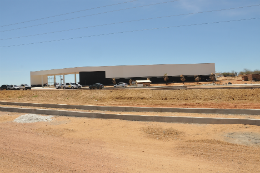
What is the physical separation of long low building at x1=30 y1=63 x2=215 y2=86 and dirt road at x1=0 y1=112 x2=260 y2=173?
179 ft

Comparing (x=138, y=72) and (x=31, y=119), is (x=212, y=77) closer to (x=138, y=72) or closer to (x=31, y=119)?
(x=138, y=72)

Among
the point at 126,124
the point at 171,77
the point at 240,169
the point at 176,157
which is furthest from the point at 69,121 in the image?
the point at 171,77

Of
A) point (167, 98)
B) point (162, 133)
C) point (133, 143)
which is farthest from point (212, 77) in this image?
point (133, 143)

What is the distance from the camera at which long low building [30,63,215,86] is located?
67938mm

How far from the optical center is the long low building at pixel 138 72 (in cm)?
6794

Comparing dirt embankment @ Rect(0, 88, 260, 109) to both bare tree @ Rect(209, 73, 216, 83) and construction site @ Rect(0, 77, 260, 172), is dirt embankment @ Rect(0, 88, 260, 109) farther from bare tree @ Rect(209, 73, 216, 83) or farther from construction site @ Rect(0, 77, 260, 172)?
bare tree @ Rect(209, 73, 216, 83)

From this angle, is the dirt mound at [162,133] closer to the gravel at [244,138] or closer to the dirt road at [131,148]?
the dirt road at [131,148]

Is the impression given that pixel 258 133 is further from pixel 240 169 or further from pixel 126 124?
pixel 126 124

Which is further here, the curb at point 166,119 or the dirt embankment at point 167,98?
the dirt embankment at point 167,98

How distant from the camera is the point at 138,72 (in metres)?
69.8

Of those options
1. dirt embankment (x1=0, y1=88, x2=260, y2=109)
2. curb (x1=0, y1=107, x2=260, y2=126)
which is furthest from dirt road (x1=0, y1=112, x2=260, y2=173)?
dirt embankment (x1=0, y1=88, x2=260, y2=109)

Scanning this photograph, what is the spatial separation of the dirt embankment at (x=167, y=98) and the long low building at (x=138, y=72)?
101 feet

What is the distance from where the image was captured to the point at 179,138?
423 inches

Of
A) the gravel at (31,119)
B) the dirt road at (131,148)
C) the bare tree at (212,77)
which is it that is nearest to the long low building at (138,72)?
the bare tree at (212,77)
